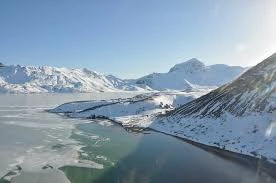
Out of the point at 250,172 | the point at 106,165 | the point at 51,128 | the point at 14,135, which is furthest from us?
the point at 51,128

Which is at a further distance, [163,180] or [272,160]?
[272,160]

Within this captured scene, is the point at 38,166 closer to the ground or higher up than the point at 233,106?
closer to the ground

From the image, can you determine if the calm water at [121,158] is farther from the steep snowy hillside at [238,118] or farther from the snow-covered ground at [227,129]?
the steep snowy hillside at [238,118]

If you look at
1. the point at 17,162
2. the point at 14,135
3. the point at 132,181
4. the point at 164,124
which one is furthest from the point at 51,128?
the point at 132,181

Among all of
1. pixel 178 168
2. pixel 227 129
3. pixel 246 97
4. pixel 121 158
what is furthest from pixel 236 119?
pixel 121 158

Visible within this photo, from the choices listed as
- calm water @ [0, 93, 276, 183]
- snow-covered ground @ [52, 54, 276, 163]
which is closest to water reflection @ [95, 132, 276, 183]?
calm water @ [0, 93, 276, 183]

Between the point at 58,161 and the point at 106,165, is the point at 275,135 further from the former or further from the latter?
the point at 58,161

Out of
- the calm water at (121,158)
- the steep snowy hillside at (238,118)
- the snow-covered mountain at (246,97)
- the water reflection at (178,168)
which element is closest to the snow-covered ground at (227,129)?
the steep snowy hillside at (238,118)
